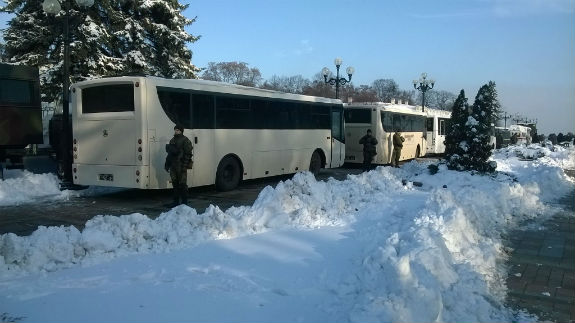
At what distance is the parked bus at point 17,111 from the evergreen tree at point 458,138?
14442 millimetres

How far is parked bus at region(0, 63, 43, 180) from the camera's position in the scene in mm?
15680

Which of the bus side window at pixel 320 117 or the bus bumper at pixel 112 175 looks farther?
the bus side window at pixel 320 117

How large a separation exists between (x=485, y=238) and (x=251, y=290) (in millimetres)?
4608

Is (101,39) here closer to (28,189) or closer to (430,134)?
(28,189)

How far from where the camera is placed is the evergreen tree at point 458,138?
16.2 metres

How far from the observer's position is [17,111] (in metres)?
16.0

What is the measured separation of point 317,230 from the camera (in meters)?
7.95

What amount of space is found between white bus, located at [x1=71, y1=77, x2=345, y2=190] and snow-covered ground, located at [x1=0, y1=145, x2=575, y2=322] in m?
3.84

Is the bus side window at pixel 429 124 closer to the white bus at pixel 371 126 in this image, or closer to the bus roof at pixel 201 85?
the white bus at pixel 371 126

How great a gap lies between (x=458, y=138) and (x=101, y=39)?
15.6 meters

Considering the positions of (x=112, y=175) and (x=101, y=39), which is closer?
(x=112, y=175)

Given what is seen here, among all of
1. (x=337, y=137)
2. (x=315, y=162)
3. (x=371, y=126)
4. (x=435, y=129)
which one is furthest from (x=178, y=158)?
(x=435, y=129)

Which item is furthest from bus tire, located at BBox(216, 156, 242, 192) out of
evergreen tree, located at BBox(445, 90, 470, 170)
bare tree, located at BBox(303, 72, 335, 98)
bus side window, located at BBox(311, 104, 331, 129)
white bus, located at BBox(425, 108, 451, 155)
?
bare tree, located at BBox(303, 72, 335, 98)

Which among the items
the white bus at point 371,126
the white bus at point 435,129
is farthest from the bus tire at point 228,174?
the white bus at point 435,129
